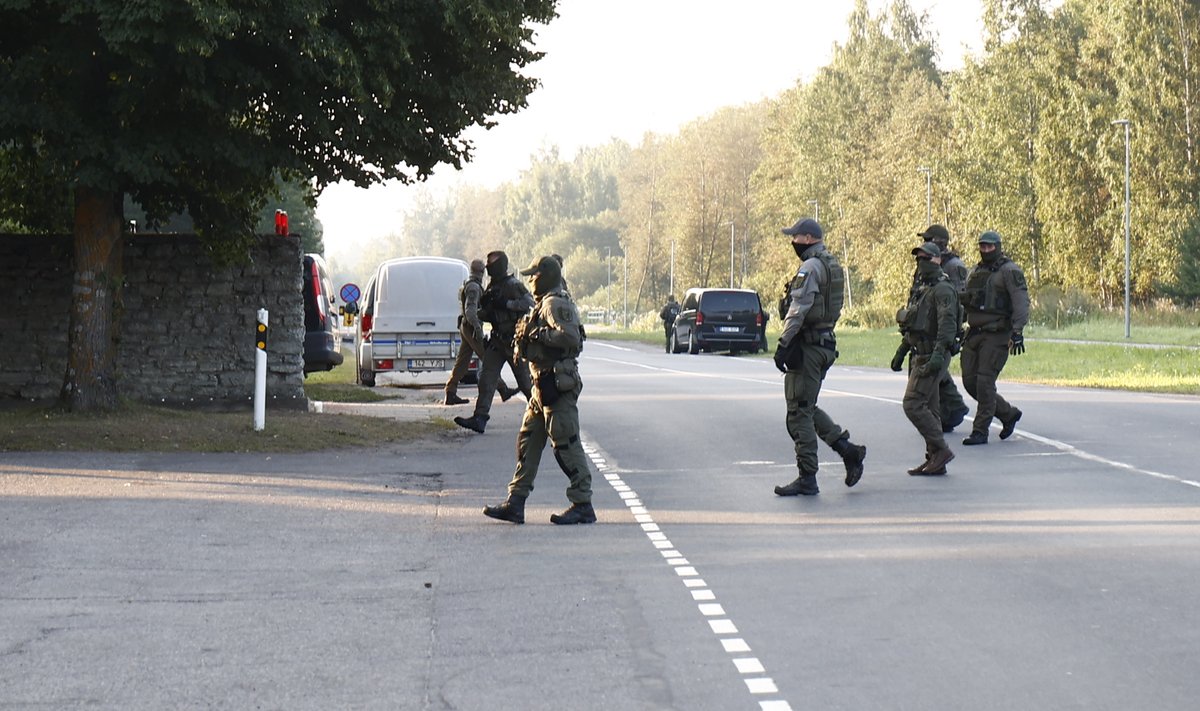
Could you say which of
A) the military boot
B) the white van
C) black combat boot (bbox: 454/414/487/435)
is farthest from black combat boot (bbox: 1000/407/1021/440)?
the white van

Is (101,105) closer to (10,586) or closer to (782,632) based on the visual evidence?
(10,586)

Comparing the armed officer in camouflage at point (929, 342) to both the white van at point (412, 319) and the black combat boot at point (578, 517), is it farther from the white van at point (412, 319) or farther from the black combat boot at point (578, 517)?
the white van at point (412, 319)

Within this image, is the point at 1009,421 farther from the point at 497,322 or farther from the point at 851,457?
the point at 497,322

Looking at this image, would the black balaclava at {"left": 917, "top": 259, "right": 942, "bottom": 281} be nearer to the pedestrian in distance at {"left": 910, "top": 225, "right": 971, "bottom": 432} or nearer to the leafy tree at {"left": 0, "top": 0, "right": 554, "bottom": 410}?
the pedestrian in distance at {"left": 910, "top": 225, "right": 971, "bottom": 432}

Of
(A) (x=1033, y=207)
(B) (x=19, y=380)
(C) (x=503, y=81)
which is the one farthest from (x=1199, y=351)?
(A) (x=1033, y=207)

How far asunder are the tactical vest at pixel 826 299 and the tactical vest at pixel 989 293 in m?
3.71

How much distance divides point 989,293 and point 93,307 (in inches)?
346

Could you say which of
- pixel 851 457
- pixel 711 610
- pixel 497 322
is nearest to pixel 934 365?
pixel 851 457

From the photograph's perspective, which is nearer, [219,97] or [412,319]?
[219,97]

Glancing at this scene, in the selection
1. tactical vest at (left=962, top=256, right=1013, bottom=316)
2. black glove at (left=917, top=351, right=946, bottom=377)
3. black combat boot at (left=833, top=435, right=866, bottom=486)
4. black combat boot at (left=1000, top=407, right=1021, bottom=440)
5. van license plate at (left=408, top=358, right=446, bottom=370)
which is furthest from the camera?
van license plate at (left=408, top=358, right=446, bottom=370)

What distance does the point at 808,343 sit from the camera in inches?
469

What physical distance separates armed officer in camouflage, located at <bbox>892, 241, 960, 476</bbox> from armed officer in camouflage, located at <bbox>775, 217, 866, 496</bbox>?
114cm

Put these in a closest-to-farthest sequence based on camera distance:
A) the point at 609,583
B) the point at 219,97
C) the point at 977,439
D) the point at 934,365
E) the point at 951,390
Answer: the point at 609,583 → the point at 934,365 → the point at 977,439 → the point at 219,97 → the point at 951,390

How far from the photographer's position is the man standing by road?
15.2m
